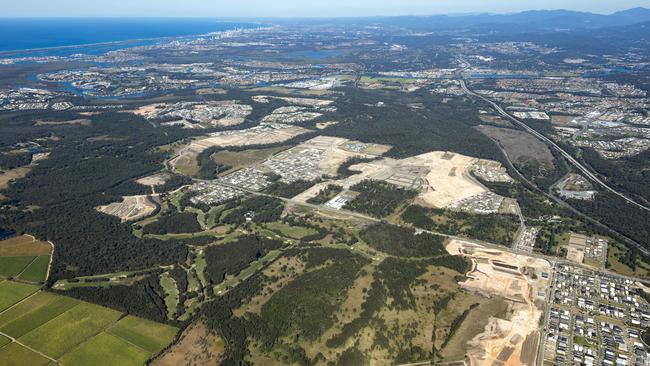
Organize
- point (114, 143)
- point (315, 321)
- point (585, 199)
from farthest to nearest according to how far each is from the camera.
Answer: point (114, 143) < point (585, 199) < point (315, 321)

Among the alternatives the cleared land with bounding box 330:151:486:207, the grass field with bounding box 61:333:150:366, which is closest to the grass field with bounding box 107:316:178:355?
the grass field with bounding box 61:333:150:366

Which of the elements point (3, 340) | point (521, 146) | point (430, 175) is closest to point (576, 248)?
point (430, 175)

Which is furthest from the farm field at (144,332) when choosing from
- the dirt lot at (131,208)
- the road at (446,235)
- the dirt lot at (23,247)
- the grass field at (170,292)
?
the road at (446,235)

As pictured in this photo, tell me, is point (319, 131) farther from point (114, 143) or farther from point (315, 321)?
point (315, 321)

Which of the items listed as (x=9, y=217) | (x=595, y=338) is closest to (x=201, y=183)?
(x=9, y=217)

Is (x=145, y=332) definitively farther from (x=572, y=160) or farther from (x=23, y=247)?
(x=572, y=160)

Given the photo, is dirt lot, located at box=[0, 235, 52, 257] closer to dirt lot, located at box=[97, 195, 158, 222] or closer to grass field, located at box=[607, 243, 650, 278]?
dirt lot, located at box=[97, 195, 158, 222]
